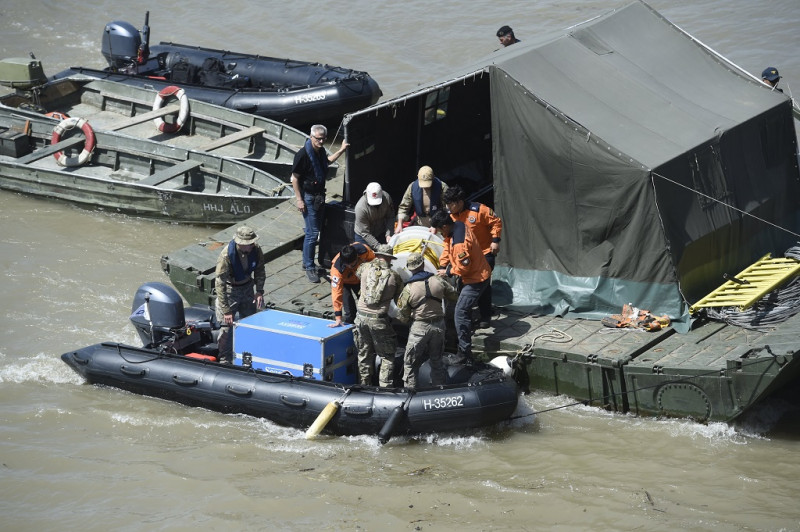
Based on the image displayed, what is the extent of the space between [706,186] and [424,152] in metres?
3.76

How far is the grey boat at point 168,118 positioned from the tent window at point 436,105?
3.92m

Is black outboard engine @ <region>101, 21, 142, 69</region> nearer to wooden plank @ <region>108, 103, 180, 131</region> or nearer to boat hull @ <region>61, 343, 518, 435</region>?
wooden plank @ <region>108, 103, 180, 131</region>

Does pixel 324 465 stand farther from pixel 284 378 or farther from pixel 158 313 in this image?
pixel 158 313

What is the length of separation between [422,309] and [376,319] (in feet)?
1.47

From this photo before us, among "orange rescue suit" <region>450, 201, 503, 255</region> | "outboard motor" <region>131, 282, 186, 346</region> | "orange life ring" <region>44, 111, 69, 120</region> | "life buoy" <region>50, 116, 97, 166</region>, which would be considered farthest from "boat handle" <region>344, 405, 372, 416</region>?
"orange life ring" <region>44, 111, 69, 120</region>

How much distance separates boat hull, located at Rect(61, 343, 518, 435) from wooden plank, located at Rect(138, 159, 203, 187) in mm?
5158

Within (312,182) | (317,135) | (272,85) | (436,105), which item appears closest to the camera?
(317,135)

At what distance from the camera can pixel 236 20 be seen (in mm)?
25719

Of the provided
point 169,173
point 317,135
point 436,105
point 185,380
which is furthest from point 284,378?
point 169,173

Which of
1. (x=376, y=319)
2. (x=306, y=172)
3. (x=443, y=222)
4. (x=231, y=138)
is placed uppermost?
(x=306, y=172)

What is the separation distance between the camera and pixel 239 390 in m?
10.0

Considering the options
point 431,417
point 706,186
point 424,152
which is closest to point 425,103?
point 424,152

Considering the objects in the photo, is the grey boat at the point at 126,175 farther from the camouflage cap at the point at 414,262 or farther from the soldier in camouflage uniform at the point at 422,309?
the soldier in camouflage uniform at the point at 422,309

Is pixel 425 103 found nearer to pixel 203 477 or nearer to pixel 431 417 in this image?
pixel 431 417
